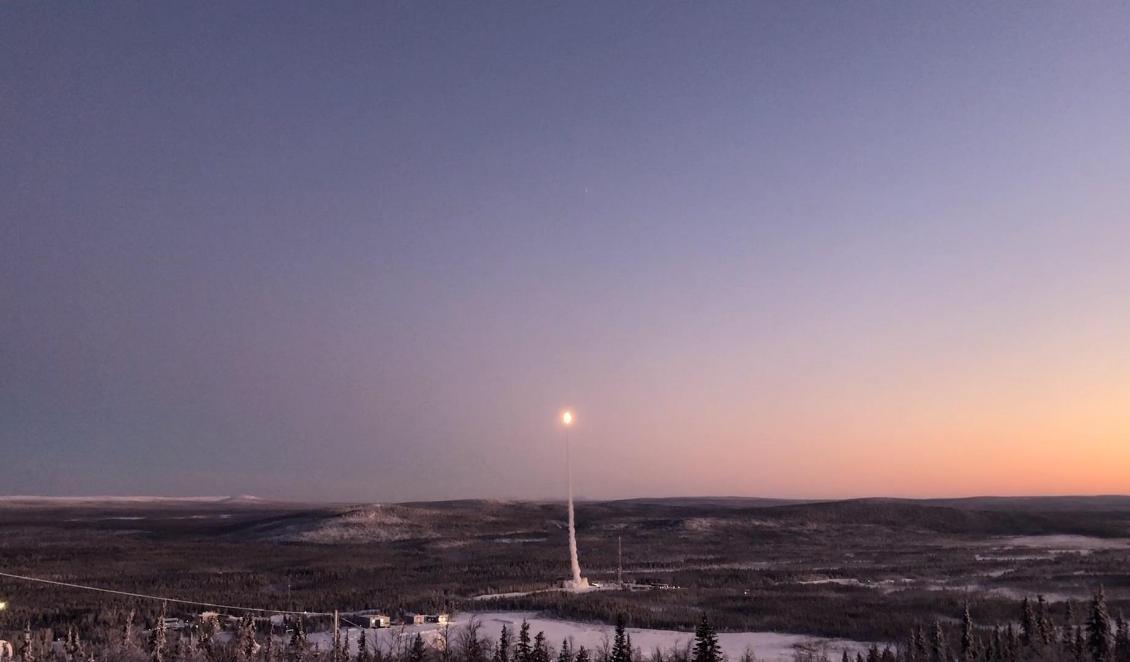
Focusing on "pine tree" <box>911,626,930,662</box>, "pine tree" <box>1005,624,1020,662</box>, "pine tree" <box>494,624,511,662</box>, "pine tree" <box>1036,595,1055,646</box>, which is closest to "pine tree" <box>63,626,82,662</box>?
"pine tree" <box>494,624,511,662</box>

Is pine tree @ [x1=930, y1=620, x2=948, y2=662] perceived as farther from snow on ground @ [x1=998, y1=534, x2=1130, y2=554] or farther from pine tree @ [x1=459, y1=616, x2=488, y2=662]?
snow on ground @ [x1=998, y1=534, x2=1130, y2=554]

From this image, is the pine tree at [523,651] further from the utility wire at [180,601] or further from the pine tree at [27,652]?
the pine tree at [27,652]

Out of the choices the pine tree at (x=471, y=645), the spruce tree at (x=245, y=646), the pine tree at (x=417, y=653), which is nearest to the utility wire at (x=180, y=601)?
the pine tree at (x=471, y=645)

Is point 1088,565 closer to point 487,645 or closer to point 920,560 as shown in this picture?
point 920,560

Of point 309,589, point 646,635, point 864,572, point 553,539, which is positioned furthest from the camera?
point 553,539

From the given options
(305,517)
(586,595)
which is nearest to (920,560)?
(586,595)

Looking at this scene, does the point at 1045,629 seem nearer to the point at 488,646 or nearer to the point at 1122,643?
the point at 1122,643

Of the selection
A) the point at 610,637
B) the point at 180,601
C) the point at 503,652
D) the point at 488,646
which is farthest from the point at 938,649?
the point at 180,601

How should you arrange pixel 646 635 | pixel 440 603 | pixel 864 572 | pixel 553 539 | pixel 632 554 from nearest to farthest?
1. pixel 646 635
2. pixel 440 603
3. pixel 864 572
4. pixel 632 554
5. pixel 553 539
